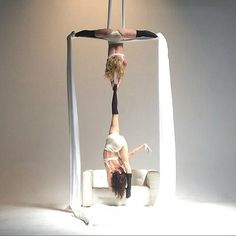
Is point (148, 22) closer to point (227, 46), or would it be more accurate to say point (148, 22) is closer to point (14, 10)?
point (227, 46)

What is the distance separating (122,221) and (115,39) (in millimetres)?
1292

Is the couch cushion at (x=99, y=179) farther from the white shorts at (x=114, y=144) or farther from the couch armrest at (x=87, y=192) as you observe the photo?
the white shorts at (x=114, y=144)

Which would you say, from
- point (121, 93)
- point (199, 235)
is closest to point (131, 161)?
point (121, 93)

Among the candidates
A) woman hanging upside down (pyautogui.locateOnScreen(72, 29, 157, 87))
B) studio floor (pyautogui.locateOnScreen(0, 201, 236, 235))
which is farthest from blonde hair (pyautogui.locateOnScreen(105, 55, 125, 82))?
studio floor (pyautogui.locateOnScreen(0, 201, 236, 235))

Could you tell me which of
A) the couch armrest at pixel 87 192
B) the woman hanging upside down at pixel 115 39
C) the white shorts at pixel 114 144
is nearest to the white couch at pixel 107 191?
→ the couch armrest at pixel 87 192

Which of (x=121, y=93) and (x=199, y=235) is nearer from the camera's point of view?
(x=199, y=235)

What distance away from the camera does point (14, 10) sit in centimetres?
462

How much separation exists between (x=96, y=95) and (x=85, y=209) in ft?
4.38

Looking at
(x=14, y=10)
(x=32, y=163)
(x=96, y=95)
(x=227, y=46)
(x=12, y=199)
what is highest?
(x=14, y=10)

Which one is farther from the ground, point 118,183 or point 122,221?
point 118,183

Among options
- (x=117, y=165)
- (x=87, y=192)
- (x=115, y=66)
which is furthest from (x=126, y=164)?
(x=115, y=66)

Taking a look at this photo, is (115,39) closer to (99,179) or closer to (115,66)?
(115,66)

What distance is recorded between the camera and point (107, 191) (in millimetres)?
3824

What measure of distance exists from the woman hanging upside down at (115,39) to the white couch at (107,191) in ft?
2.56
